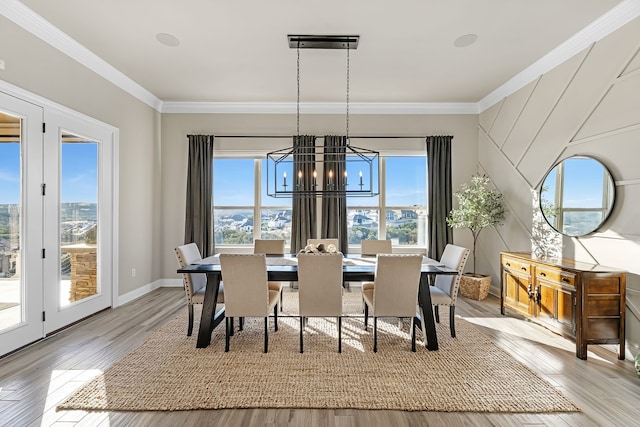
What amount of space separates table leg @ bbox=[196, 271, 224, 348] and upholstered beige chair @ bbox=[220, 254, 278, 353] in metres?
0.20

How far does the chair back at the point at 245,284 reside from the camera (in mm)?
2818

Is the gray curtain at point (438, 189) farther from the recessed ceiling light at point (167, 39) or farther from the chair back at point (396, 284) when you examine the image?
the recessed ceiling light at point (167, 39)

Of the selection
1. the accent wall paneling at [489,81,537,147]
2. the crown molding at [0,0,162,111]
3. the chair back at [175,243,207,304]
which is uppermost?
the crown molding at [0,0,162,111]

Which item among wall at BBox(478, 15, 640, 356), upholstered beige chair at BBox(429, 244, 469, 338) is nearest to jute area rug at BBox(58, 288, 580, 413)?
upholstered beige chair at BBox(429, 244, 469, 338)

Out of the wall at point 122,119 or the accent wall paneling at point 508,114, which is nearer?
the wall at point 122,119

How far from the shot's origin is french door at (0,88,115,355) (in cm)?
286

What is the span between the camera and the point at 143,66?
4055mm

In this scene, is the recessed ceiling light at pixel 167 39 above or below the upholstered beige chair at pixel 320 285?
above

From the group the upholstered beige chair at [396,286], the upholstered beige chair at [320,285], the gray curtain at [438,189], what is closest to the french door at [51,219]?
the upholstered beige chair at [320,285]

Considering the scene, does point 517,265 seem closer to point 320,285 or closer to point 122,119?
point 320,285

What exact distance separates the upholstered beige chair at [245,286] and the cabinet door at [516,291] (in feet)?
9.08

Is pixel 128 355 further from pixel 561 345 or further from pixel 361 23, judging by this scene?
pixel 561 345

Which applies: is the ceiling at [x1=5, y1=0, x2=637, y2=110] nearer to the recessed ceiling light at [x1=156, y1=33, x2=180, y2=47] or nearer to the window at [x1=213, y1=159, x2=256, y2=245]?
the recessed ceiling light at [x1=156, y1=33, x2=180, y2=47]

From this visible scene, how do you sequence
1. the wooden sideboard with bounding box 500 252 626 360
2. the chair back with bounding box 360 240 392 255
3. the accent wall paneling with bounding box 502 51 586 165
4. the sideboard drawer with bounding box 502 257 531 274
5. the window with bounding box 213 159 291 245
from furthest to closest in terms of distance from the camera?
the window with bounding box 213 159 291 245
the chair back with bounding box 360 240 392 255
the accent wall paneling with bounding box 502 51 586 165
the sideboard drawer with bounding box 502 257 531 274
the wooden sideboard with bounding box 500 252 626 360
